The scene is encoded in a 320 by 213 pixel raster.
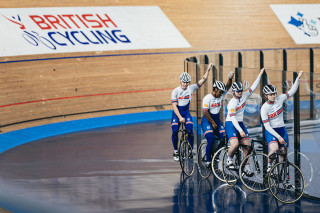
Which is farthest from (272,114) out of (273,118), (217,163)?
(217,163)

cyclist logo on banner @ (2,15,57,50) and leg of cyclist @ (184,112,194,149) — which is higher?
cyclist logo on banner @ (2,15,57,50)

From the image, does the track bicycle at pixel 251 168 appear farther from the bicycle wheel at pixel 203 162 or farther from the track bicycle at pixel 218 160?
the bicycle wheel at pixel 203 162

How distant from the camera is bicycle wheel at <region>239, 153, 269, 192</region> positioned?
8.52m

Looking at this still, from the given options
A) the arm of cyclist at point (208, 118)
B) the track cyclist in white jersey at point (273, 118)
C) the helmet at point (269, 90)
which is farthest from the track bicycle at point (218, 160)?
the helmet at point (269, 90)

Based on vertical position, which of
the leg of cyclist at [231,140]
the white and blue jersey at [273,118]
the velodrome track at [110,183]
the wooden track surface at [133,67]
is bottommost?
the velodrome track at [110,183]

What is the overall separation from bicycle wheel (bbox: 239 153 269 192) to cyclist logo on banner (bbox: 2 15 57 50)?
310 inches

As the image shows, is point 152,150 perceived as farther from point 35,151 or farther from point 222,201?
point 222,201

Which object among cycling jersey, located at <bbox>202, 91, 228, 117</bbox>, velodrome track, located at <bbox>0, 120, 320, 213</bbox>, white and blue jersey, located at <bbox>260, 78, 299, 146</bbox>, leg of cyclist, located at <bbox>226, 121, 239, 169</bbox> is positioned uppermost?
cycling jersey, located at <bbox>202, 91, 228, 117</bbox>

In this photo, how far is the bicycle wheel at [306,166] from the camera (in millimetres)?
8422

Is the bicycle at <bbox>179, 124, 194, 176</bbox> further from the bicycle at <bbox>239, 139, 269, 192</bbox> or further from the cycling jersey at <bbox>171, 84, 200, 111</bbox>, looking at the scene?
the bicycle at <bbox>239, 139, 269, 192</bbox>

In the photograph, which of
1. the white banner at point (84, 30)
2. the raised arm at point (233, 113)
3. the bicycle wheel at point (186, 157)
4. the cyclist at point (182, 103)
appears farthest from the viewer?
the white banner at point (84, 30)

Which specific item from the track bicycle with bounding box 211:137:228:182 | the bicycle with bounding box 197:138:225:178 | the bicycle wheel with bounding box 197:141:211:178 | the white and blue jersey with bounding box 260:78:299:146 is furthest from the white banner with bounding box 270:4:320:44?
the white and blue jersey with bounding box 260:78:299:146

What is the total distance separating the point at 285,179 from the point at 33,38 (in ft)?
28.5

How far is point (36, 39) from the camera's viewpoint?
1484cm
